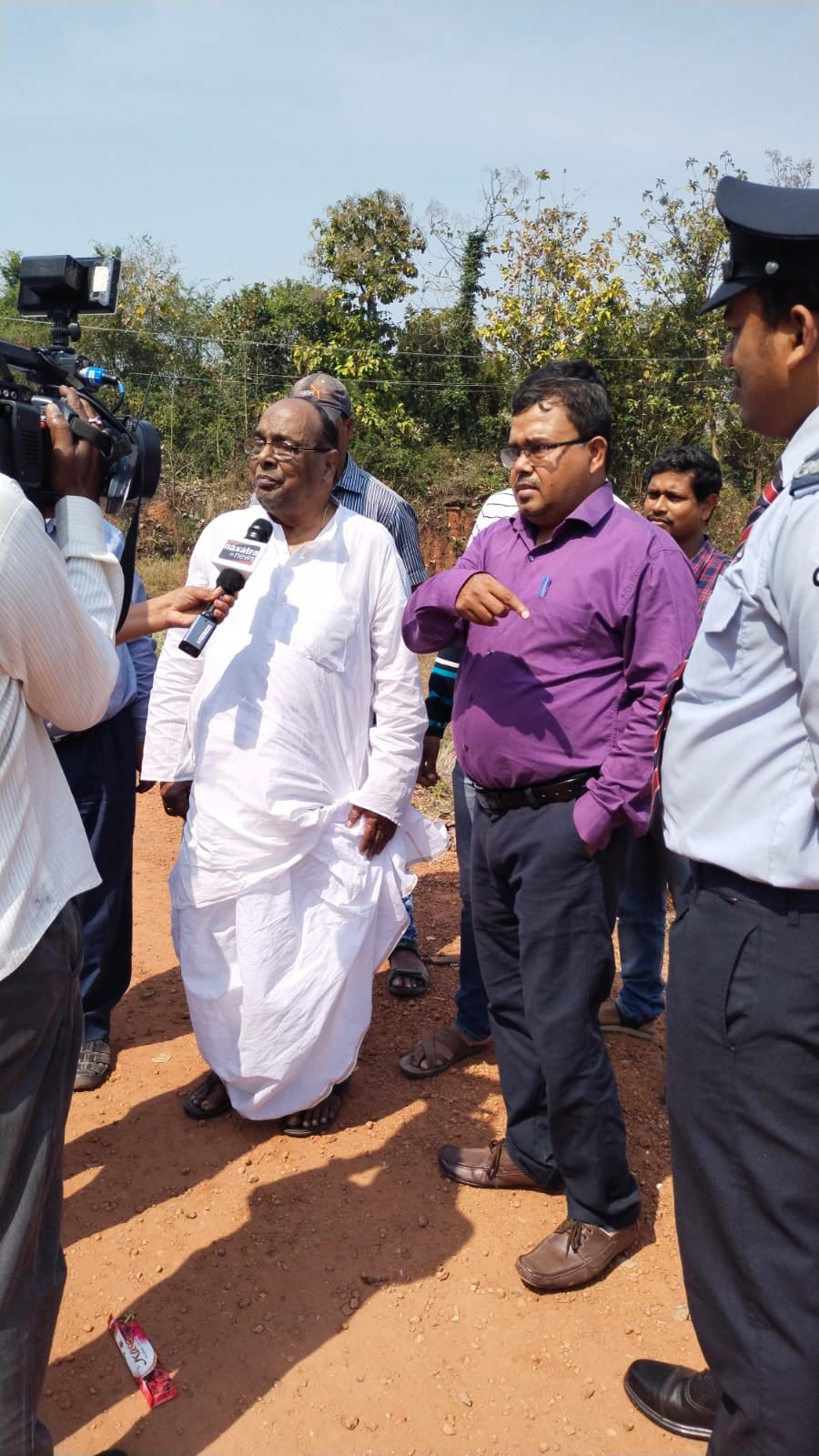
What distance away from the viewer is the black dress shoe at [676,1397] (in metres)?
2.35

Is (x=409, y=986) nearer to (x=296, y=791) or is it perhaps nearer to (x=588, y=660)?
(x=296, y=791)

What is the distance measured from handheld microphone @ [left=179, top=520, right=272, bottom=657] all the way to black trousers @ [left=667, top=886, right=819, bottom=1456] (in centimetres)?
146

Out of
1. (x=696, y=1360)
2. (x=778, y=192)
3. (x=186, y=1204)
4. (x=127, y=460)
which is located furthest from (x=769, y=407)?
(x=186, y=1204)

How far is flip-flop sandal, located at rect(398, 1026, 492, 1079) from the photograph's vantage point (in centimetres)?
375

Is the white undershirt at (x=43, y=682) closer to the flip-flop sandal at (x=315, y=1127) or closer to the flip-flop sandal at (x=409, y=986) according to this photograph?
the flip-flop sandal at (x=315, y=1127)

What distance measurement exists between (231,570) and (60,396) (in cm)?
90

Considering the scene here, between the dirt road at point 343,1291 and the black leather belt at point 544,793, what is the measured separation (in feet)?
4.08

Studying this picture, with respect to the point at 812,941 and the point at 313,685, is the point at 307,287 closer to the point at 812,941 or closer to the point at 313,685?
the point at 313,685

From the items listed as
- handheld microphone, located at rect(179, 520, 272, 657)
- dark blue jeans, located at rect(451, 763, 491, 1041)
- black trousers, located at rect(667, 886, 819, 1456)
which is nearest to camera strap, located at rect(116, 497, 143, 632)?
handheld microphone, located at rect(179, 520, 272, 657)

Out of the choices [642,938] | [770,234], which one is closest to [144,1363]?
[642,938]

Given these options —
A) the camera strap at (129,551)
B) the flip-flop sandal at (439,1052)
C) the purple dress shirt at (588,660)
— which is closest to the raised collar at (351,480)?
the purple dress shirt at (588,660)

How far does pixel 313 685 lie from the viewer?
329cm

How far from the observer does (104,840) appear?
3.77 metres

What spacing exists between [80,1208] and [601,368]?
15.9 m
